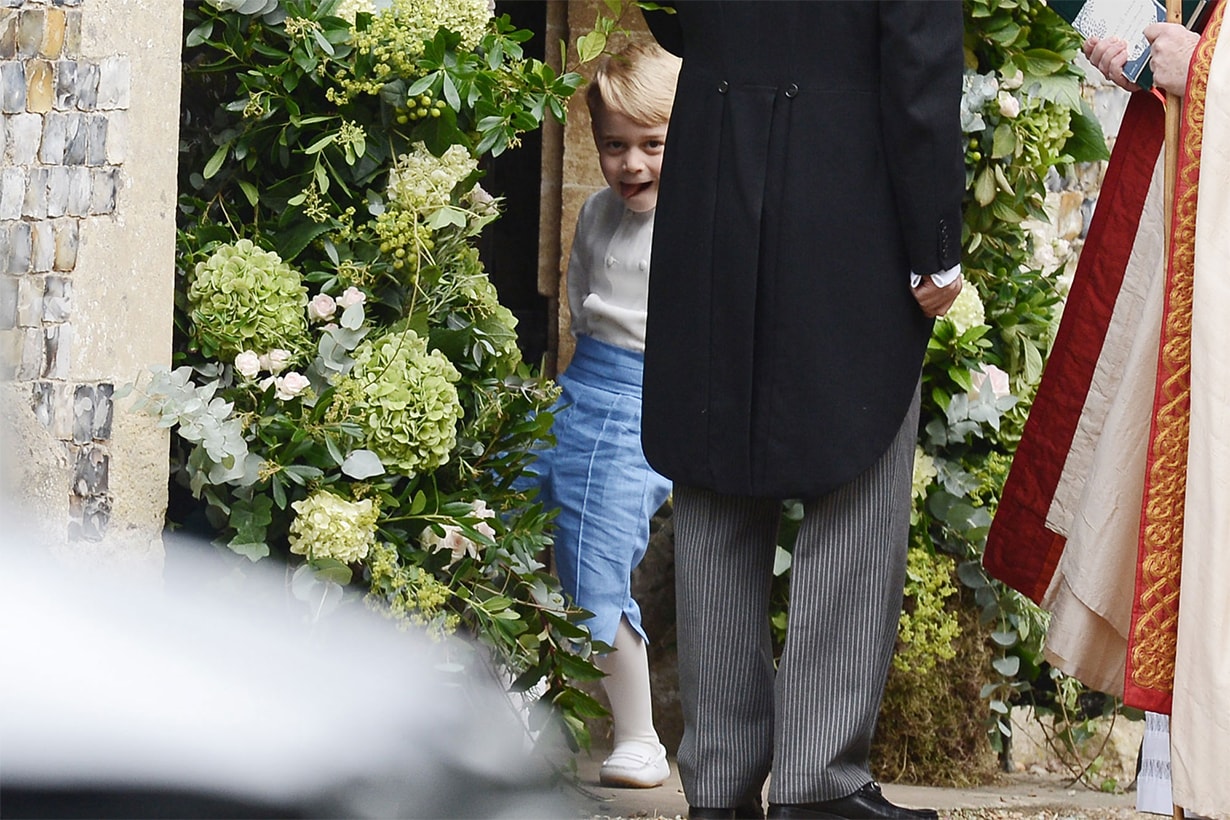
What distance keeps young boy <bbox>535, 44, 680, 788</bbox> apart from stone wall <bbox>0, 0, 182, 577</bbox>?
1.03 metres

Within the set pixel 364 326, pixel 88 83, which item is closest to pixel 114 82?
pixel 88 83

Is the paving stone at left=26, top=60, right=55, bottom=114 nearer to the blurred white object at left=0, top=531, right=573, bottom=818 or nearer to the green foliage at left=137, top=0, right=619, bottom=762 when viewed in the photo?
the green foliage at left=137, top=0, right=619, bottom=762

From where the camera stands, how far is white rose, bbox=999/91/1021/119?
150 inches

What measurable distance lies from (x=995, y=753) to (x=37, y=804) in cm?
299

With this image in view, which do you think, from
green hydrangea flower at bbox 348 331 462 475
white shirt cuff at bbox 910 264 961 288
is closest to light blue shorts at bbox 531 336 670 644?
green hydrangea flower at bbox 348 331 462 475

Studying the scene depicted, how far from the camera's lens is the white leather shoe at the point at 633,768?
358 cm

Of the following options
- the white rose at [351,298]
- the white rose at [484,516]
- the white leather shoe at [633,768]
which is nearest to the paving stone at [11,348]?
the white rose at [351,298]

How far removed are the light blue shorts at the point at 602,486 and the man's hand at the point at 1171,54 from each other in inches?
51.5

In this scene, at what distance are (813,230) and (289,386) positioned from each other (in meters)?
0.94

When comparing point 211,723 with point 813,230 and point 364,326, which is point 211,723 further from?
point 364,326

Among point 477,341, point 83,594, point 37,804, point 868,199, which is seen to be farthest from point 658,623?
point 37,804

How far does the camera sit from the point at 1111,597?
2850mm

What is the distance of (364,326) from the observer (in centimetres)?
303

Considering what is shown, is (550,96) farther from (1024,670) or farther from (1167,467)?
(1024,670)
